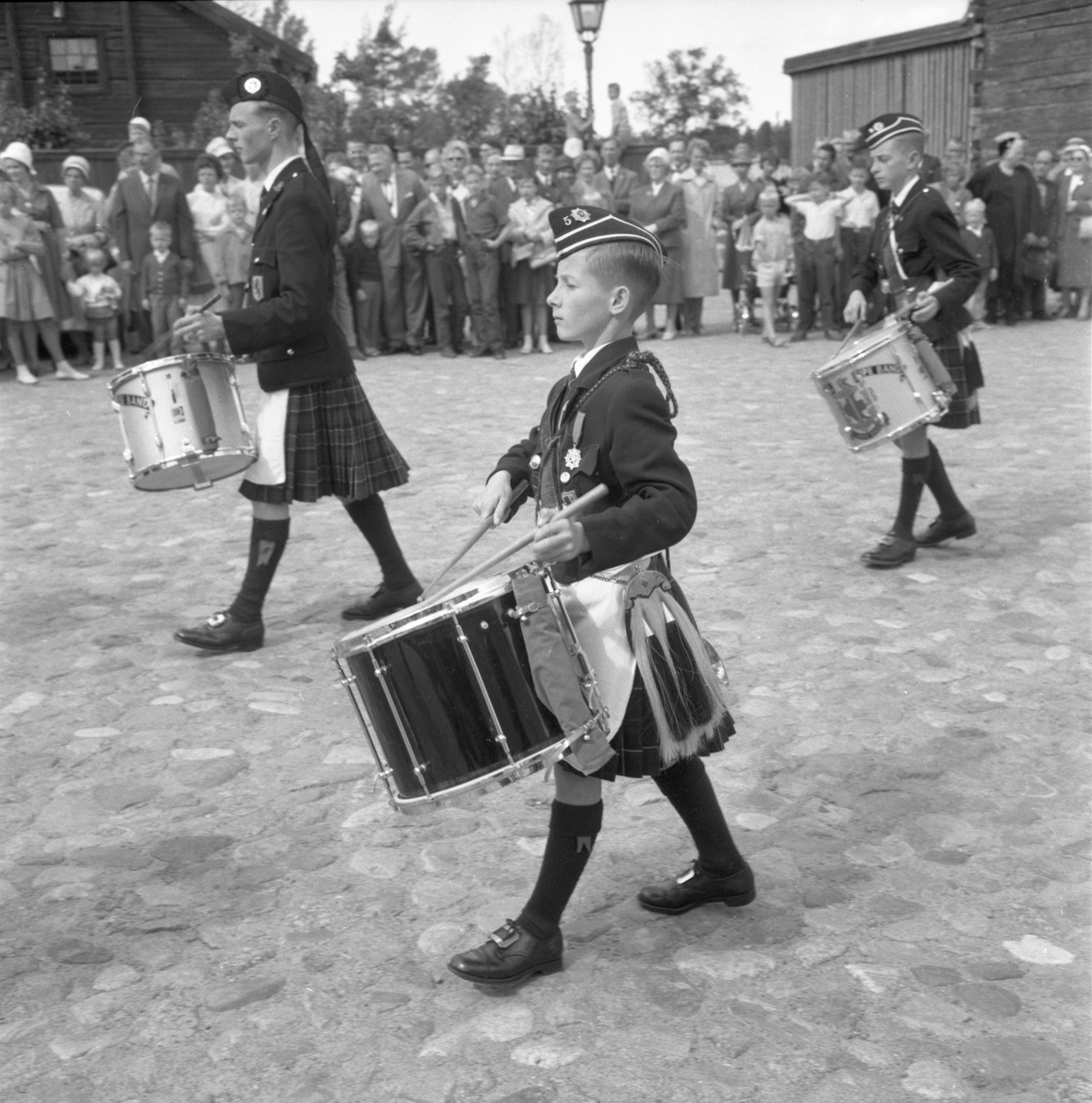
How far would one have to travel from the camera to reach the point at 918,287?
582 centimetres

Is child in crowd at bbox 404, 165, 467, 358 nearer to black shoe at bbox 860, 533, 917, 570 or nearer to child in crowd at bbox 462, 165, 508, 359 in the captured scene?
Result: child in crowd at bbox 462, 165, 508, 359

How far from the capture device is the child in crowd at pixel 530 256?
531 inches

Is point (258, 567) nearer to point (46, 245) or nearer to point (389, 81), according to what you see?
point (46, 245)

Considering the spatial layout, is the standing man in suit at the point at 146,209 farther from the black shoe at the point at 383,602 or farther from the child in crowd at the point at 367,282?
the black shoe at the point at 383,602

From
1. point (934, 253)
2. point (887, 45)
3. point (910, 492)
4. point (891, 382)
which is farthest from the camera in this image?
point (887, 45)

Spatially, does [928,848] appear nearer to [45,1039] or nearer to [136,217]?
[45,1039]

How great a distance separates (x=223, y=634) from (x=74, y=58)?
27393 mm

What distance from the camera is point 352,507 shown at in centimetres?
511

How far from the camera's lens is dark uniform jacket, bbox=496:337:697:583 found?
2.58 meters

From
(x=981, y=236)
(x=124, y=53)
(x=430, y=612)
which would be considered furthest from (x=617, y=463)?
Answer: (x=124, y=53)

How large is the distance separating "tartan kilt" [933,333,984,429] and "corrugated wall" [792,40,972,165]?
53.2 ft

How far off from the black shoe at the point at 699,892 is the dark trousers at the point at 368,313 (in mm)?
11107

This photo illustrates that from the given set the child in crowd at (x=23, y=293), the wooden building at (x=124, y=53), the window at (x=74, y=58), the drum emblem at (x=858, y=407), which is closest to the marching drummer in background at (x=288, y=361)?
the drum emblem at (x=858, y=407)

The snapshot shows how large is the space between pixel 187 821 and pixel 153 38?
2864cm
